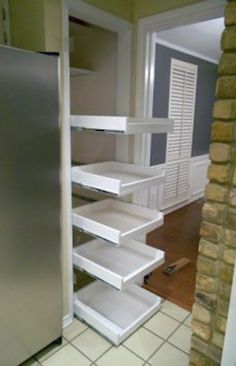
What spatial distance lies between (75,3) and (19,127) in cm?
79

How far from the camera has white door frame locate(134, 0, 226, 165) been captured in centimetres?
158

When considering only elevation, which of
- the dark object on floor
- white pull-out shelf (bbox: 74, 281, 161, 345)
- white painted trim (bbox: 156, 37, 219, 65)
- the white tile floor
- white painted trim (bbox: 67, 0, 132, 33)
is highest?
white painted trim (bbox: 156, 37, 219, 65)

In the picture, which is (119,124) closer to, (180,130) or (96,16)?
(96,16)

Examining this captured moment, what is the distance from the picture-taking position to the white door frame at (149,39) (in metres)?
1.58

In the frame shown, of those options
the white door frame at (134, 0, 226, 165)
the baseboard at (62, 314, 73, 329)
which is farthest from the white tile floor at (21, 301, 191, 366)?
the white door frame at (134, 0, 226, 165)

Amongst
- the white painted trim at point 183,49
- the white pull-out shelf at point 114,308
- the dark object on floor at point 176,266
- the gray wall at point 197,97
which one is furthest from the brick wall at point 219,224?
the white painted trim at point 183,49

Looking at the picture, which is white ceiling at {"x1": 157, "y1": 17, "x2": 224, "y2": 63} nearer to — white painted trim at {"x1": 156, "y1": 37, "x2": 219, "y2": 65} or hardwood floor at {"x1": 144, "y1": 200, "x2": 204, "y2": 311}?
white painted trim at {"x1": 156, "y1": 37, "x2": 219, "y2": 65}

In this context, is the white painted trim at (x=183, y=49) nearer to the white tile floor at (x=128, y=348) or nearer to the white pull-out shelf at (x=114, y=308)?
the white pull-out shelf at (x=114, y=308)

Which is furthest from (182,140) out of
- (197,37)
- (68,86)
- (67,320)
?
(67,320)

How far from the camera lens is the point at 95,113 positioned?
7.39 ft

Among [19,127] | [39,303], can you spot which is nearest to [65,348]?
[39,303]

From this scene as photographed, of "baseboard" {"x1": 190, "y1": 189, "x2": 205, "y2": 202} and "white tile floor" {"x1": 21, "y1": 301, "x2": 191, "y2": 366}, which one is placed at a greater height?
"baseboard" {"x1": 190, "y1": 189, "x2": 205, "y2": 202}

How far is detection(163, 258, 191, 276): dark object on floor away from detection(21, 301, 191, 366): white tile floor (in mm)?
603

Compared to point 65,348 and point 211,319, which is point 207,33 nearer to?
point 211,319
